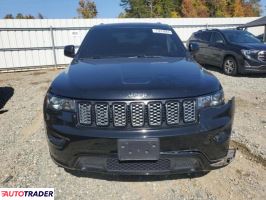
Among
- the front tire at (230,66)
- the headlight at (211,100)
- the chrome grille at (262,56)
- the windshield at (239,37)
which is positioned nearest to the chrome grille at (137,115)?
the headlight at (211,100)

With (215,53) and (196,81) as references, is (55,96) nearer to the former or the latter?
(196,81)

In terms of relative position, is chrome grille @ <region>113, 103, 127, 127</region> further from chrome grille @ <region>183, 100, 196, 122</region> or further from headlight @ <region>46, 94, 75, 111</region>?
chrome grille @ <region>183, 100, 196, 122</region>

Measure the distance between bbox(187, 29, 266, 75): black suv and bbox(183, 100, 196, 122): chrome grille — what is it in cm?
659

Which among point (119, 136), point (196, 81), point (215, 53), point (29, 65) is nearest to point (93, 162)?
point (119, 136)

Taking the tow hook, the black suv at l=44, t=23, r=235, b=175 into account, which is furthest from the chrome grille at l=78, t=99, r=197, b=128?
the tow hook

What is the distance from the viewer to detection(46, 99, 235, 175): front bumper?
2.71m

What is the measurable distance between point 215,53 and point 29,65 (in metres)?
8.43

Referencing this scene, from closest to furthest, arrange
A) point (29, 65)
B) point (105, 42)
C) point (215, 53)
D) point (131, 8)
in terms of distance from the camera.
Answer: point (105, 42)
point (215, 53)
point (29, 65)
point (131, 8)

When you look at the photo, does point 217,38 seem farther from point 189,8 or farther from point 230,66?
point 189,8

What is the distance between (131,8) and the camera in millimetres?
57406

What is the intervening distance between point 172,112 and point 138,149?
0.44 m

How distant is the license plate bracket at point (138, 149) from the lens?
2674 mm

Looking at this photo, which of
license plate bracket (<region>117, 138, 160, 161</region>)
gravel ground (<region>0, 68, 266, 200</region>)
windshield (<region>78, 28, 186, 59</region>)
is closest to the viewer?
license plate bracket (<region>117, 138, 160, 161</region>)

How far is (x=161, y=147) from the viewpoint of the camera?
2.72 meters
